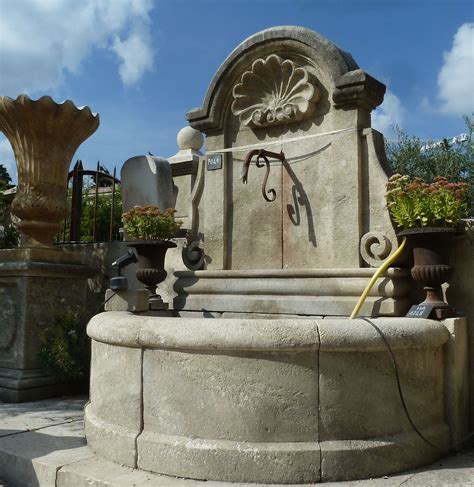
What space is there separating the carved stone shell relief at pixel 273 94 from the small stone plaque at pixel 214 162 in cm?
46

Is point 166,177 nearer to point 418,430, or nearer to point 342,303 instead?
point 342,303

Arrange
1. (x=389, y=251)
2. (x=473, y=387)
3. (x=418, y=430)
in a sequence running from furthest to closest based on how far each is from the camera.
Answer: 1. (x=389, y=251)
2. (x=473, y=387)
3. (x=418, y=430)

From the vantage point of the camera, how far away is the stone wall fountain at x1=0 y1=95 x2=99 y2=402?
5.71 m

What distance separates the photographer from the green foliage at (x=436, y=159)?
17.1 m

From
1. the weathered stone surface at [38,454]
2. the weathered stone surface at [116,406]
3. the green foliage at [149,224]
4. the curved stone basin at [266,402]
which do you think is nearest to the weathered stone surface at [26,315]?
the green foliage at [149,224]

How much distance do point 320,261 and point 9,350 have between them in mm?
3431

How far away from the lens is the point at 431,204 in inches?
164

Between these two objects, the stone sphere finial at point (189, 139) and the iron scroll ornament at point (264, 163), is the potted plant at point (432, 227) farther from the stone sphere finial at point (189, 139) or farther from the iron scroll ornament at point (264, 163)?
the stone sphere finial at point (189, 139)

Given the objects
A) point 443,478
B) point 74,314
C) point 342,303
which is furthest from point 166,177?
point 443,478

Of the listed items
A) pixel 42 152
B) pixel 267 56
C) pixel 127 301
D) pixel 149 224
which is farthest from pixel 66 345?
pixel 267 56

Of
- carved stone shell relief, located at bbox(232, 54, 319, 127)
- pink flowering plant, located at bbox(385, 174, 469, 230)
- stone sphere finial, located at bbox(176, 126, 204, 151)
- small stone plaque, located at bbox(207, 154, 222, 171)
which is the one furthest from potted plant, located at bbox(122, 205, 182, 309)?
stone sphere finial, located at bbox(176, 126, 204, 151)

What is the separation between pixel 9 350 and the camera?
19.0ft

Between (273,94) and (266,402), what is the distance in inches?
134

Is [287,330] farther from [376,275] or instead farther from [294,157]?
[294,157]
